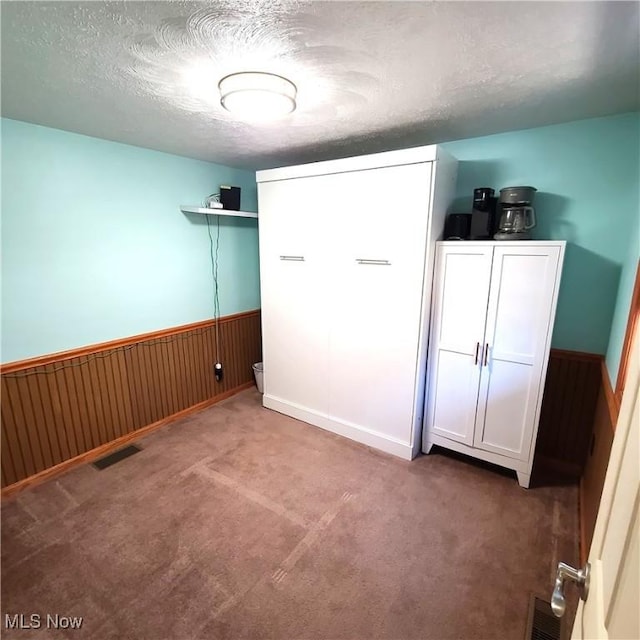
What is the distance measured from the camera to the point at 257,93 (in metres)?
1.61

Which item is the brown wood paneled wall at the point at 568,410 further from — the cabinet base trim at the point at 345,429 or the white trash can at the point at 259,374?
the white trash can at the point at 259,374

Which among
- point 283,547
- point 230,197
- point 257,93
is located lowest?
point 283,547

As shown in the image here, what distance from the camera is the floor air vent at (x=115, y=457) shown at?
255 cm

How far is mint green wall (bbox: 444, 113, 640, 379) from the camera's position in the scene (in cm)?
211

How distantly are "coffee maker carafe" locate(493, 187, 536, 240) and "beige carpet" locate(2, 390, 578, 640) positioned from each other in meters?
1.68

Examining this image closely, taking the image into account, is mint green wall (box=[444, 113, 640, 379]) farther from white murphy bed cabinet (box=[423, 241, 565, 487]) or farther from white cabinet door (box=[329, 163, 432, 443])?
white cabinet door (box=[329, 163, 432, 443])

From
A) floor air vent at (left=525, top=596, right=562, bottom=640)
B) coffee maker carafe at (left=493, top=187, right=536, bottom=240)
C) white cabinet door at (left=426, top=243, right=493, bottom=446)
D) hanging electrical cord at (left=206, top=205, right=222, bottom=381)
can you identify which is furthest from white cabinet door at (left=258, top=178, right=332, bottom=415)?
floor air vent at (left=525, top=596, right=562, bottom=640)

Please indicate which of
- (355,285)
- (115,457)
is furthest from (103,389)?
(355,285)

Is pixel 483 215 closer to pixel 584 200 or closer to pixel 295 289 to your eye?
pixel 584 200

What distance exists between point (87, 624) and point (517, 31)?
2.95 meters

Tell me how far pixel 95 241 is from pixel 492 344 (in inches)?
114

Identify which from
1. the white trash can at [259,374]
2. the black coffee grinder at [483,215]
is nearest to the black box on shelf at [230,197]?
the white trash can at [259,374]

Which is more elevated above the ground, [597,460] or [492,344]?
[492,344]

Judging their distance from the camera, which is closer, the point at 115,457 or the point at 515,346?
the point at 515,346
